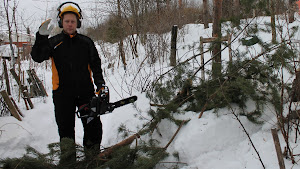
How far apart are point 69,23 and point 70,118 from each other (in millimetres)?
963

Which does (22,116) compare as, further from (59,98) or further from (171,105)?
(171,105)

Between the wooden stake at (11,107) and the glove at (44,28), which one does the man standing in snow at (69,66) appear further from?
the wooden stake at (11,107)

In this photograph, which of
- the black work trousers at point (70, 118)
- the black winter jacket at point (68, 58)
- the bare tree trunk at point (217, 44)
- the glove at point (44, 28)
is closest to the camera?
the glove at point (44, 28)

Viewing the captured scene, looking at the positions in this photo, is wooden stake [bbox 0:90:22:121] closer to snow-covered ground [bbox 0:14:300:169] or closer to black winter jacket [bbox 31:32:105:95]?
snow-covered ground [bbox 0:14:300:169]

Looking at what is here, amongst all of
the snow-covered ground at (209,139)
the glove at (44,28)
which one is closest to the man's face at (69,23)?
the glove at (44,28)

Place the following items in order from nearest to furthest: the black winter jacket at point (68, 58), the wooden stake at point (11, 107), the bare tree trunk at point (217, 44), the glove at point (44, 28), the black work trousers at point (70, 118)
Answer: the glove at point (44, 28) < the black winter jacket at point (68, 58) < the black work trousers at point (70, 118) < the bare tree trunk at point (217, 44) < the wooden stake at point (11, 107)

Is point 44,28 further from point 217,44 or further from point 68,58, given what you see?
point 217,44

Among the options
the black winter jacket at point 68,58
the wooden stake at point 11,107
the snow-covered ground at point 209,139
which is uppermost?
the black winter jacket at point 68,58

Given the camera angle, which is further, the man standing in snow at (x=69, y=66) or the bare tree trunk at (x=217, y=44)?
the bare tree trunk at (x=217, y=44)

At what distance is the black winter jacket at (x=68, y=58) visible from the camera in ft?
7.11

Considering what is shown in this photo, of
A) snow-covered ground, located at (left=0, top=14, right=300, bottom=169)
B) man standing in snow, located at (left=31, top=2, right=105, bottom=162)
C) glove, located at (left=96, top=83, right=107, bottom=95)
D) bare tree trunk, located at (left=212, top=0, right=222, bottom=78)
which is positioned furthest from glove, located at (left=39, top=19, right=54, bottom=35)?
bare tree trunk, located at (left=212, top=0, right=222, bottom=78)

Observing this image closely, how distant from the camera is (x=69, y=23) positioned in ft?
7.26

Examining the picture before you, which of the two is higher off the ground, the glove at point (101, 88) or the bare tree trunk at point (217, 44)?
the bare tree trunk at point (217, 44)

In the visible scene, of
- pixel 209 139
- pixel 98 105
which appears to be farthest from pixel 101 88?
pixel 209 139
